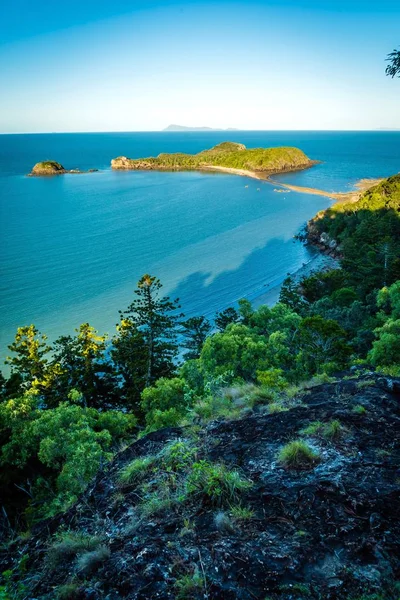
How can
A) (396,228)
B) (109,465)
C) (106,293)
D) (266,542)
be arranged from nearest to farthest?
(266,542) < (109,465) < (106,293) < (396,228)

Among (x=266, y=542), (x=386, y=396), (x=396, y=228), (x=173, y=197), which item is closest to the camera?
(x=266, y=542)

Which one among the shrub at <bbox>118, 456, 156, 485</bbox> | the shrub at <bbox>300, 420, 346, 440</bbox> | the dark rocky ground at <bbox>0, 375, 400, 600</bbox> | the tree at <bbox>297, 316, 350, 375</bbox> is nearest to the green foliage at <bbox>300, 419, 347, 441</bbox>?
the shrub at <bbox>300, 420, 346, 440</bbox>

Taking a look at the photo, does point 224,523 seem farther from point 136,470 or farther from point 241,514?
point 136,470

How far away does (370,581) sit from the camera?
3711 mm

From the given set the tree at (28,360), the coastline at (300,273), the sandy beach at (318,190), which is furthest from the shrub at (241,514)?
the sandy beach at (318,190)

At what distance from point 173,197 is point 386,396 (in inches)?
3990

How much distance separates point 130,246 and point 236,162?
422ft

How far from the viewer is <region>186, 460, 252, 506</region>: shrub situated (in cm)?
518

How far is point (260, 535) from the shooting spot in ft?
14.7

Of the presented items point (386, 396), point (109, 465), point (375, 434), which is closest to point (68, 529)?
point (109, 465)

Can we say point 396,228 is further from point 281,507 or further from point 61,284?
point 281,507

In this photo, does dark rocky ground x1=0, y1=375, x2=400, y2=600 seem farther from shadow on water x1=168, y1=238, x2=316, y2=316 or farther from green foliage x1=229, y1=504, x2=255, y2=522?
shadow on water x1=168, y1=238, x2=316, y2=316

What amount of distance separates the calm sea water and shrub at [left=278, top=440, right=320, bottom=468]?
1289 inches

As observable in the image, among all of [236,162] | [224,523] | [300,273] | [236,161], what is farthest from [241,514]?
[236,161]
